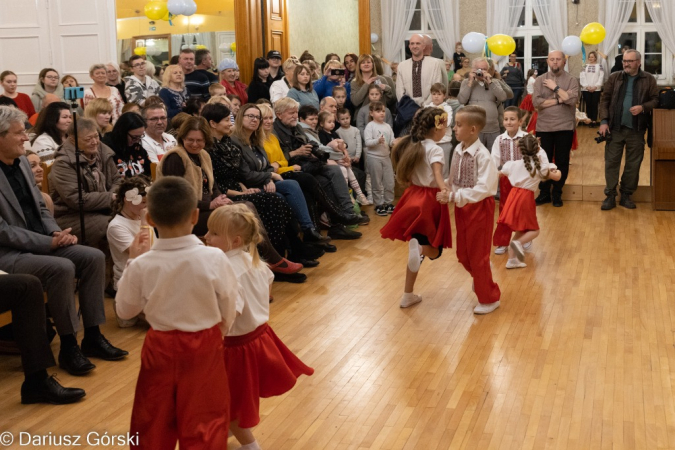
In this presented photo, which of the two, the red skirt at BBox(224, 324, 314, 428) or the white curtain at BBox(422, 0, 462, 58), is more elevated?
the white curtain at BBox(422, 0, 462, 58)

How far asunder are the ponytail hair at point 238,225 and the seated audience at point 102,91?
467 cm

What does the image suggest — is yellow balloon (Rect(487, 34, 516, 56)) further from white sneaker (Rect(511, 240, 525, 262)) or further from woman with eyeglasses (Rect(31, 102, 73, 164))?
woman with eyeglasses (Rect(31, 102, 73, 164))

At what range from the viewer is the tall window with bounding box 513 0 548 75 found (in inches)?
658

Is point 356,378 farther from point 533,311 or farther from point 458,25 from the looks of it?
point 458,25

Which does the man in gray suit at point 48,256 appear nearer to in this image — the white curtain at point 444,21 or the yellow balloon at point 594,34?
the yellow balloon at point 594,34

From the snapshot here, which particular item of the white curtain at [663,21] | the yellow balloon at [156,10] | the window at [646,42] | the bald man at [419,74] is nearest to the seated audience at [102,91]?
the bald man at [419,74]

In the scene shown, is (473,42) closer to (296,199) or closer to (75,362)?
(296,199)

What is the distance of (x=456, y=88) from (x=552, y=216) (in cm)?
237

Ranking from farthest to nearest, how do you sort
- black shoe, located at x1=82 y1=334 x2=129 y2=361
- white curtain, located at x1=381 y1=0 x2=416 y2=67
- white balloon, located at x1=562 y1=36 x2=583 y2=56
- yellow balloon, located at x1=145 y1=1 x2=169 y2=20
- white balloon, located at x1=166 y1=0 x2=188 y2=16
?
white curtain, located at x1=381 y1=0 x2=416 y2=67 → white balloon, located at x1=562 y1=36 x2=583 y2=56 → yellow balloon, located at x1=145 y1=1 x2=169 y2=20 → white balloon, located at x1=166 y1=0 x2=188 y2=16 → black shoe, located at x1=82 y1=334 x2=129 y2=361

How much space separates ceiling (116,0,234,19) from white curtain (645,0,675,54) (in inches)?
326

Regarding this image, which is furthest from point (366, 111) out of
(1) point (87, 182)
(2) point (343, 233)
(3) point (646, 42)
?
(3) point (646, 42)

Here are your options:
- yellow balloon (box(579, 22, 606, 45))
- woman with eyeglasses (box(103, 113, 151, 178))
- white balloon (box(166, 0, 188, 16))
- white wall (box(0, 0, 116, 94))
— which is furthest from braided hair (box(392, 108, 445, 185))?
yellow balloon (box(579, 22, 606, 45))

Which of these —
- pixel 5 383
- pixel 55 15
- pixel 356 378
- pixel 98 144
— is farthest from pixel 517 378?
pixel 55 15

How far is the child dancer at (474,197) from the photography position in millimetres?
4730
